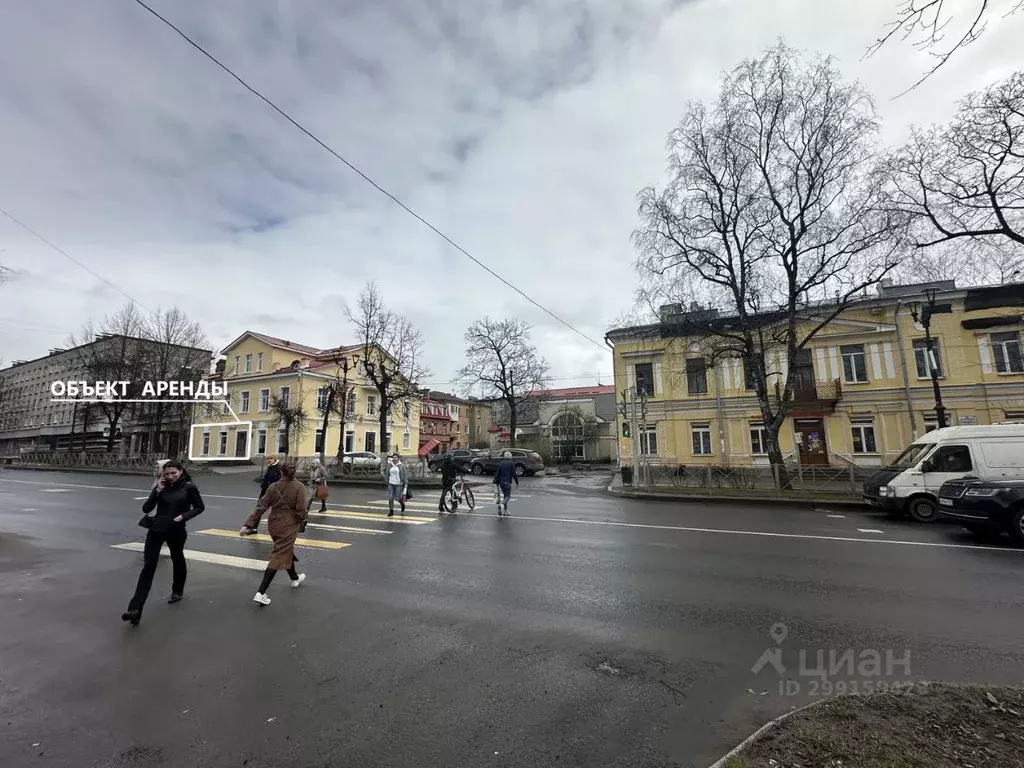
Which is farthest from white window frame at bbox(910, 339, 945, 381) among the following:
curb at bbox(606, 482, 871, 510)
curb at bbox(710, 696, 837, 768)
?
curb at bbox(710, 696, 837, 768)

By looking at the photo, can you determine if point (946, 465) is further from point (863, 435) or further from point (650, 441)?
point (650, 441)

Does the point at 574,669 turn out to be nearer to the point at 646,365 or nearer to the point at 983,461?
the point at 983,461

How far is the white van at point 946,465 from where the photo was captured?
11.8 metres

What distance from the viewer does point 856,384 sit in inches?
1117

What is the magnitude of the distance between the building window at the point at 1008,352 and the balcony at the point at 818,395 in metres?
7.33

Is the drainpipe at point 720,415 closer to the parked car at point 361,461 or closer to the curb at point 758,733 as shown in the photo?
the parked car at point 361,461

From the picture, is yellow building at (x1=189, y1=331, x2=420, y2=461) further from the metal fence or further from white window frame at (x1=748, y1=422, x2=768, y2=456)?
white window frame at (x1=748, y1=422, x2=768, y2=456)

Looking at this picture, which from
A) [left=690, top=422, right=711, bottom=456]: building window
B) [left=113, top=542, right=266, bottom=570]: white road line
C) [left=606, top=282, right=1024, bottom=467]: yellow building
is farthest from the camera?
[left=690, top=422, right=711, bottom=456]: building window

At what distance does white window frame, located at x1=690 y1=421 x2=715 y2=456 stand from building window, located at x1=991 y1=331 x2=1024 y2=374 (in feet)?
49.3

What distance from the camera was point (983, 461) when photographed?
12.0 meters

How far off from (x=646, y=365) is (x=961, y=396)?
1701 cm

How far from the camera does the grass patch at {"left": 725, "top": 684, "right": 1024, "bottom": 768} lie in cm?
258

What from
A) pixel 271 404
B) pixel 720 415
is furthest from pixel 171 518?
pixel 271 404

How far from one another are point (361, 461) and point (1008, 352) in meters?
37.2
